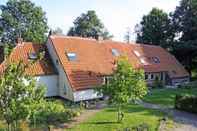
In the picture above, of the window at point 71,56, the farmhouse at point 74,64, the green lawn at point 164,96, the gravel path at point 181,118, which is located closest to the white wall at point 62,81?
the farmhouse at point 74,64

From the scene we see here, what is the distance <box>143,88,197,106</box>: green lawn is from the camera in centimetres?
3360

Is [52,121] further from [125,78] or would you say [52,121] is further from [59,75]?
[59,75]

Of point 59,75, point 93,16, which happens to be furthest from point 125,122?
point 93,16

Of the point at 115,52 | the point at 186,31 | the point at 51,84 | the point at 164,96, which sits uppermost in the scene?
the point at 186,31

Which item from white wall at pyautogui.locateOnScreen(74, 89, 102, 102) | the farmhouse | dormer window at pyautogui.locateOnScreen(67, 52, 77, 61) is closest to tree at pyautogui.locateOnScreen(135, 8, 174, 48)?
the farmhouse

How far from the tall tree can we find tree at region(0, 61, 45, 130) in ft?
134

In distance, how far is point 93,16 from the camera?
70000 millimetres

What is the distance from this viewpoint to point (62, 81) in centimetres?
3541

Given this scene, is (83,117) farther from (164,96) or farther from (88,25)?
(88,25)

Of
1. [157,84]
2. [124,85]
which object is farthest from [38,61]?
[157,84]

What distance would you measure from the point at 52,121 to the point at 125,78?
22.0 feet

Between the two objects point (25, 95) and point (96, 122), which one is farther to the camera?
point (96, 122)

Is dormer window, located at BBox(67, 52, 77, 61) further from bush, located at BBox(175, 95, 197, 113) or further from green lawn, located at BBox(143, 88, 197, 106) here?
bush, located at BBox(175, 95, 197, 113)

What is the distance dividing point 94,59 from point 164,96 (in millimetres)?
9346
